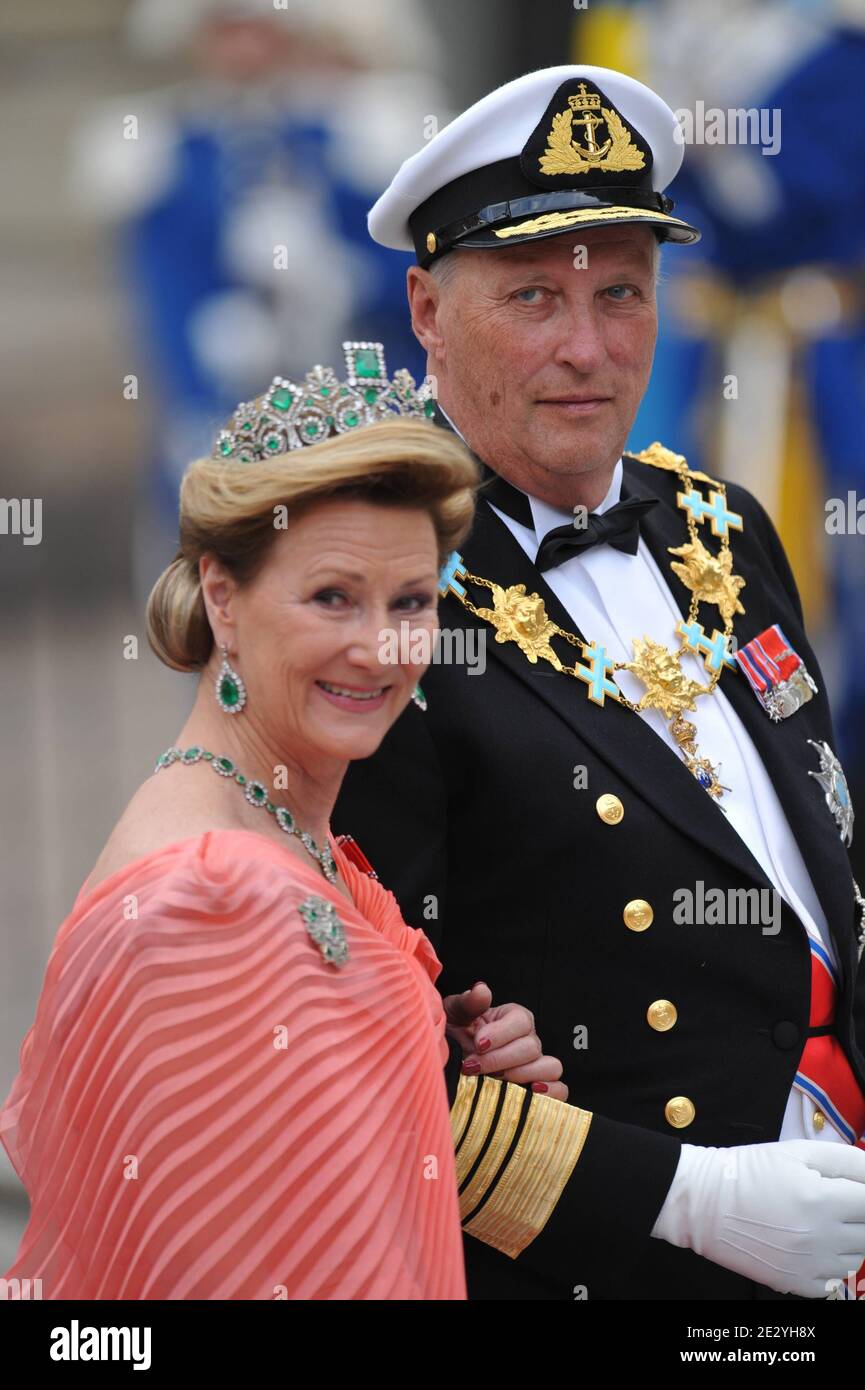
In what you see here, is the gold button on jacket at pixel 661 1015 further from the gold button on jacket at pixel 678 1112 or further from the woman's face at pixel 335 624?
the woman's face at pixel 335 624

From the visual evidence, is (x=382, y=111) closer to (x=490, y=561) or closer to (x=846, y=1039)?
(x=490, y=561)

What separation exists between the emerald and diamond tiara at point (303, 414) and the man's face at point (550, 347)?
0.46 meters

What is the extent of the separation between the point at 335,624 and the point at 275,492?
0.44 ft

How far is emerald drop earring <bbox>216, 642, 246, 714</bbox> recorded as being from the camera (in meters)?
1.79

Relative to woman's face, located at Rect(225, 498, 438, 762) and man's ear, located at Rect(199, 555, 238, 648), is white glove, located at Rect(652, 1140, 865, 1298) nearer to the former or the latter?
woman's face, located at Rect(225, 498, 438, 762)

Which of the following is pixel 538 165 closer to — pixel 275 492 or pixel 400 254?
pixel 275 492

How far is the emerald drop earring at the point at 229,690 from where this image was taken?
179 cm

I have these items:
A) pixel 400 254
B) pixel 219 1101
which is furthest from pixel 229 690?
pixel 400 254

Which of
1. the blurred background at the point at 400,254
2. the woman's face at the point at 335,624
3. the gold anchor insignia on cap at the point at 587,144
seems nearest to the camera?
the woman's face at the point at 335,624

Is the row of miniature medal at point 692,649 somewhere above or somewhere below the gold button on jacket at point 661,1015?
above

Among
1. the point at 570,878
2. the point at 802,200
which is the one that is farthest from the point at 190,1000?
the point at 802,200

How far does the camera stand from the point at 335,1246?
165cm

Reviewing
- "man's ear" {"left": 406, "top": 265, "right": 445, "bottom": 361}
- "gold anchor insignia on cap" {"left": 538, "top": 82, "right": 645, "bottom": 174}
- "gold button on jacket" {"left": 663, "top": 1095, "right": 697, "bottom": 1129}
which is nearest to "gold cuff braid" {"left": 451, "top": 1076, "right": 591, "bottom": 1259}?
"gold button on jacket" {"left": 663, "top": 1095, "right": 697, "bottom": 1129}

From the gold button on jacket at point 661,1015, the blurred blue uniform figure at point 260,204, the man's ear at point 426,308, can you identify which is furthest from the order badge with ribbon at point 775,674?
the blurred blue uniform figure at point 260,204
